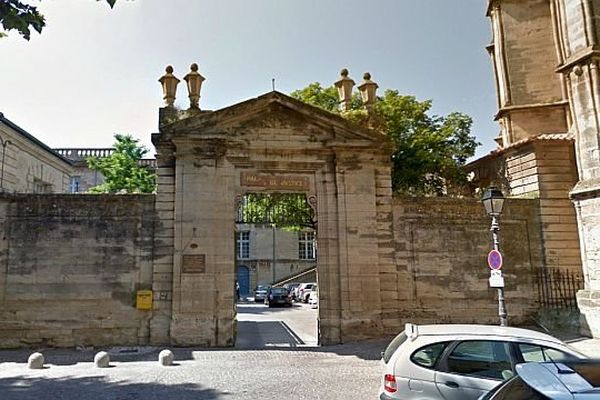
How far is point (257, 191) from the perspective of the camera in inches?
498

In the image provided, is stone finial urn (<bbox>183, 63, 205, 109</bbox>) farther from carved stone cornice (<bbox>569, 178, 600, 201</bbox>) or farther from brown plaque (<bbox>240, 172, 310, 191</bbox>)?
carved stone cornice (<bbox>569, 178, 600, 201</bbox>)

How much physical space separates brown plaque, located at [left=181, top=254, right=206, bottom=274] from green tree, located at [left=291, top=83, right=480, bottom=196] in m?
9.23

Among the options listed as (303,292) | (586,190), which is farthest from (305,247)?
(586,190)

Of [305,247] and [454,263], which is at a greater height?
[305,247]

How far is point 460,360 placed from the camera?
16.0ft

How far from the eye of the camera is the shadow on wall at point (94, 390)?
7023 mm

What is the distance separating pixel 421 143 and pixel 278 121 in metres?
8.50

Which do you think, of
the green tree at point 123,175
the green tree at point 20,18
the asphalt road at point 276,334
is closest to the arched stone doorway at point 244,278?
the green tree at point 123,175

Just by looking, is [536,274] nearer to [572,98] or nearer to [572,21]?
[572,98]

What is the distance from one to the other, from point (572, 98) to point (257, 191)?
9.57 meters

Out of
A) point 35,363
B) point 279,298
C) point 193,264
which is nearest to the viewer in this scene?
point 35,363

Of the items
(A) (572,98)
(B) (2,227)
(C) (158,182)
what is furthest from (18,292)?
(A) (572,98)

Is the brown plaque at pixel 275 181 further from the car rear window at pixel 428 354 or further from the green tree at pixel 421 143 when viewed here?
the car rear window at pixel 428 354

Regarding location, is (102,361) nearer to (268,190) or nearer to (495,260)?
(268,190)
